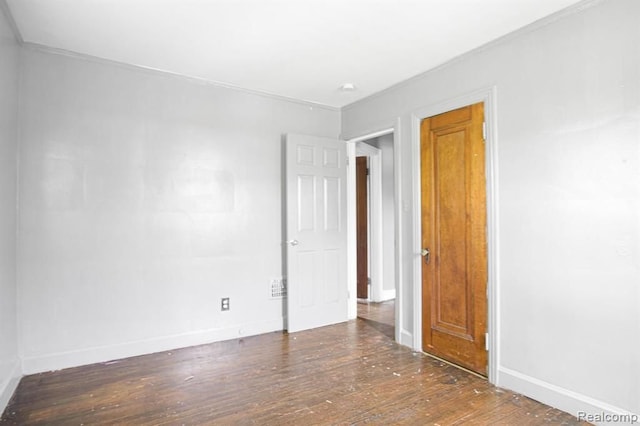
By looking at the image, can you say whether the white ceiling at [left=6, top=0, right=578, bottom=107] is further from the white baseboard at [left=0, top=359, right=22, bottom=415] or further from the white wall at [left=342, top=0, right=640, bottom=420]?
the white baseboard at [left=0, top=359, right=22, bottom=415]

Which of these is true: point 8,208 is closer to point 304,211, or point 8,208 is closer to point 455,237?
point 304,211

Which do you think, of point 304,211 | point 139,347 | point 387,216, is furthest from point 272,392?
point 387,216

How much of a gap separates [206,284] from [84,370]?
3.77ft

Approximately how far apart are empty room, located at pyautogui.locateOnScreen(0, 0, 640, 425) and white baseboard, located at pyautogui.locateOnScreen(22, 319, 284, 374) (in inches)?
0.9

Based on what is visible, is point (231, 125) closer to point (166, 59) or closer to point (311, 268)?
point (166, 59)

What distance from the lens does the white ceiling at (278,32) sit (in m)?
2.35

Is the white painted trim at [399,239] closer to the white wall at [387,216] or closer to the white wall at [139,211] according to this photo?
the white wall at [139,211]

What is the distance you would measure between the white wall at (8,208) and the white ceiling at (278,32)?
29cm

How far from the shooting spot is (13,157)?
271 cm

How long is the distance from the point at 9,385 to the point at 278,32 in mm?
2993

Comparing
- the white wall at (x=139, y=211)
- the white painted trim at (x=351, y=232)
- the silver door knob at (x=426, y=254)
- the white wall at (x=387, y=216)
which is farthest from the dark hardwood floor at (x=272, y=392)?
the white wall at (x=387, y=216)

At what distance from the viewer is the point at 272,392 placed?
2594 mm

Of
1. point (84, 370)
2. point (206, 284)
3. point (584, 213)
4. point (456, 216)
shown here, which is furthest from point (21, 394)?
point (584, 213)

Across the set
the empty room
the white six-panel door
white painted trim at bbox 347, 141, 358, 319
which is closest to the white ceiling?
the empty room
